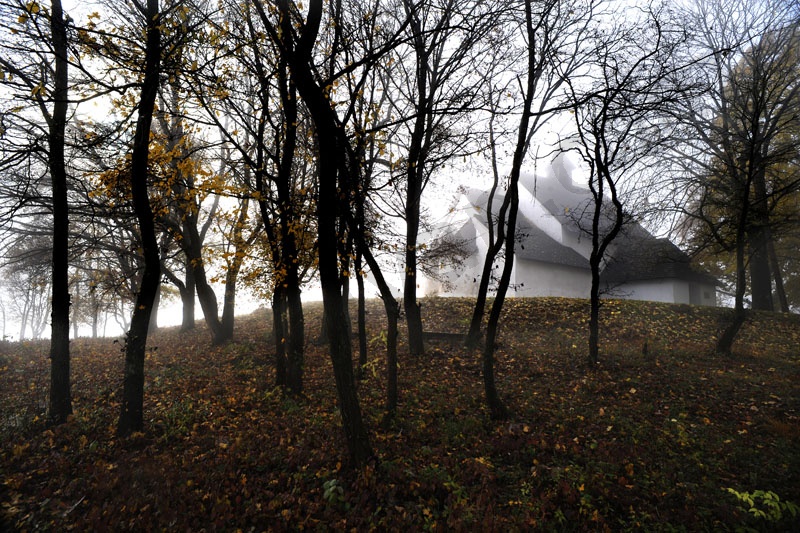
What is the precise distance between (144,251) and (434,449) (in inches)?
246

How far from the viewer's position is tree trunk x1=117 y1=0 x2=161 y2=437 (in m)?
7.12

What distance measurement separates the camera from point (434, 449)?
693cm

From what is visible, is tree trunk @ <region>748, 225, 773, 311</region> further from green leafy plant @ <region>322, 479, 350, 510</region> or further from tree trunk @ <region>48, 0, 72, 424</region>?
tree trunk @ <region>48, 0, 72, 424</region>

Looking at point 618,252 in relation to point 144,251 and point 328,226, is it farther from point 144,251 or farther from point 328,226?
point 144,251

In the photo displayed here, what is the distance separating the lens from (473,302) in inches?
688

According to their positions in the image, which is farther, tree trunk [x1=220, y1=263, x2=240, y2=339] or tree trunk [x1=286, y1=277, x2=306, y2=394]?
tree trunk [x1=220, y1=263, x2=240, y2=339]

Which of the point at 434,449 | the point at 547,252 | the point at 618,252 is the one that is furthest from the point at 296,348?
the point at 618,252

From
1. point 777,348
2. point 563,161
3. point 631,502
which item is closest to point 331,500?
point 631,502

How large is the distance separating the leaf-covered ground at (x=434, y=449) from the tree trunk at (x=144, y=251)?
0.63 metres

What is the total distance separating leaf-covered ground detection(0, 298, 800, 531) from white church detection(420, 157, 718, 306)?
10935 millimetres

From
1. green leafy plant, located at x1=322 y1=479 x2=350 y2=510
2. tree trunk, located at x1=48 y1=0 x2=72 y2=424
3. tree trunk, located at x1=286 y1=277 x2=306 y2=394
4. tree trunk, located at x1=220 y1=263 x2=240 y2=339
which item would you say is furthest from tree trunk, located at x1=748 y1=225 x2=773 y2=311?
tree trunk, located at x1=48 y1=0 x2=72 y2=424

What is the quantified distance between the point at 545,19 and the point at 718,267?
23.4 m

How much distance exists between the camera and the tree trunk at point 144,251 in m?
7.12

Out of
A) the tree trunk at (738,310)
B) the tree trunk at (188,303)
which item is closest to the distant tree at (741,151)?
the tree trunk at (738,310)
